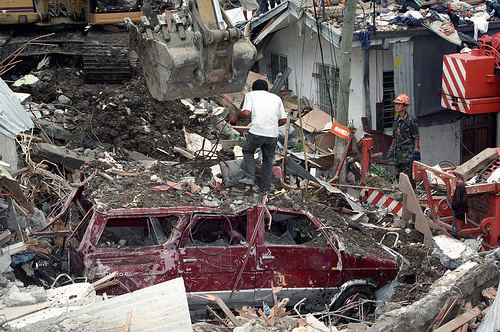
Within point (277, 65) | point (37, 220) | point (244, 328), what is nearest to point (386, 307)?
point (244, 328)

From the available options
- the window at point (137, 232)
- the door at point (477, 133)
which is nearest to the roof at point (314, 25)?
the door at point (477, 133)

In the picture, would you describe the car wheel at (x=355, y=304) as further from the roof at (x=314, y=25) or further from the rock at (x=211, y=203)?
the roof at (x=314, y=25)

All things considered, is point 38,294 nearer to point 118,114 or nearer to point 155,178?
point 155,178

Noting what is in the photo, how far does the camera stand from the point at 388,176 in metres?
15.1

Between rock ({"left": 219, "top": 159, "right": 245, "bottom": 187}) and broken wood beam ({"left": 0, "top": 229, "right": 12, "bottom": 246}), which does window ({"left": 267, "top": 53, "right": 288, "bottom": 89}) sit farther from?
broken wood beam ({"left": 0, "top": 229, "right": 12, "bottom": 246})

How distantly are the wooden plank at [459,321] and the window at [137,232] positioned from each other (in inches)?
123

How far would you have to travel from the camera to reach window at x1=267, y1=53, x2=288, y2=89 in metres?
20.7

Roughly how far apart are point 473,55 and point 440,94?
86.0 inches

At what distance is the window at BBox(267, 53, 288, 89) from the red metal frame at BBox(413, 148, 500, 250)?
31.6 feet

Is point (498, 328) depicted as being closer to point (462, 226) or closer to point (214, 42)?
point (462, 226)

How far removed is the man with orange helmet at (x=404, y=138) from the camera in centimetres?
1331

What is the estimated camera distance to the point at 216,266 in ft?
29.6

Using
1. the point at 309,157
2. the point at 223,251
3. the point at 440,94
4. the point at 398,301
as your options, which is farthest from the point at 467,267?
the point at 440,94

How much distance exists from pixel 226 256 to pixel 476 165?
3811 mm
